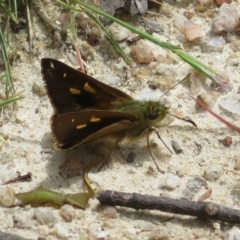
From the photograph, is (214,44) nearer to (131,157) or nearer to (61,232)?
(131,157)

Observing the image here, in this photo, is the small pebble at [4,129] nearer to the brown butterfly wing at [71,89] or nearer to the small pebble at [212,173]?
the brown butterfly wing at [71,89]

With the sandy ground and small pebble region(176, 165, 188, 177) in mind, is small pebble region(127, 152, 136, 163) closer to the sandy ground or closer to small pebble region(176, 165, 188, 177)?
the sandy ground

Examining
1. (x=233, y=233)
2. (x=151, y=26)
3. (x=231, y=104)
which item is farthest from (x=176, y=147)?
(x=151, y=26)

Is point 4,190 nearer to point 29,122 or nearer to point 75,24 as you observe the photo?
point 29,122

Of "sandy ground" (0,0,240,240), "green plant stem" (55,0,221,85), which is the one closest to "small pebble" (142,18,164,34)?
"sandy ground" (0,0,240,240)

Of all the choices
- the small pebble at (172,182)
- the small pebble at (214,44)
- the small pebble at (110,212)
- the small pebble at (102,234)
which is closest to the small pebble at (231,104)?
the small pebble at (214,44)
